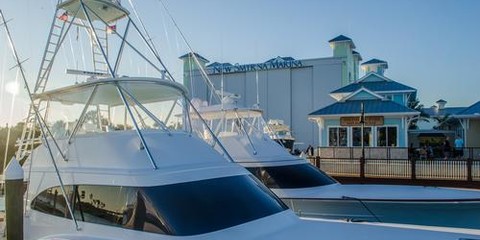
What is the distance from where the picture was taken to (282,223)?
19.0ft

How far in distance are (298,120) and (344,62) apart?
292 inches

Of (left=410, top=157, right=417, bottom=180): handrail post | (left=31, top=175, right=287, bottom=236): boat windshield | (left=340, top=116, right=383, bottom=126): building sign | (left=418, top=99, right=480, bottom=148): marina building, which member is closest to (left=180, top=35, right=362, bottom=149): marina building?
(left=418, top=99, right=480, bottom=148): marina building

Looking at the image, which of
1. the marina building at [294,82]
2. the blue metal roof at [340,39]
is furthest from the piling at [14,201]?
the blue metal roof at [340,39]

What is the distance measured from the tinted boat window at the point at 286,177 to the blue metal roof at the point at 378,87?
23.1 m

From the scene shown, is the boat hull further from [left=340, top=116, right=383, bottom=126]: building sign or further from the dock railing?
[left=340, top=116, right=383, bottom=126]: building sign

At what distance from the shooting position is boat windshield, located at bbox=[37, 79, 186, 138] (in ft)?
21.7

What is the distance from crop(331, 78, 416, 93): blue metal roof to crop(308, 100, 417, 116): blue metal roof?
4.29 metres

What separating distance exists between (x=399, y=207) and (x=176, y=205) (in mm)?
5922

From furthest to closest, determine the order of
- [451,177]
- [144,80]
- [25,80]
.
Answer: [451,177], [25,80], [144,80]

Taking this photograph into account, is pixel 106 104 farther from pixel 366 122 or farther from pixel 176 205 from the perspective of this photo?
pixel 366 122

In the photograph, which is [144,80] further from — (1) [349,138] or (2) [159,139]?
(1) [349,138]

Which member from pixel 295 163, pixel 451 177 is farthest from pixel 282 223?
pixel 451 177

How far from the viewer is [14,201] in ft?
22.8

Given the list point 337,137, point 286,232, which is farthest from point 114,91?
point 337,137
